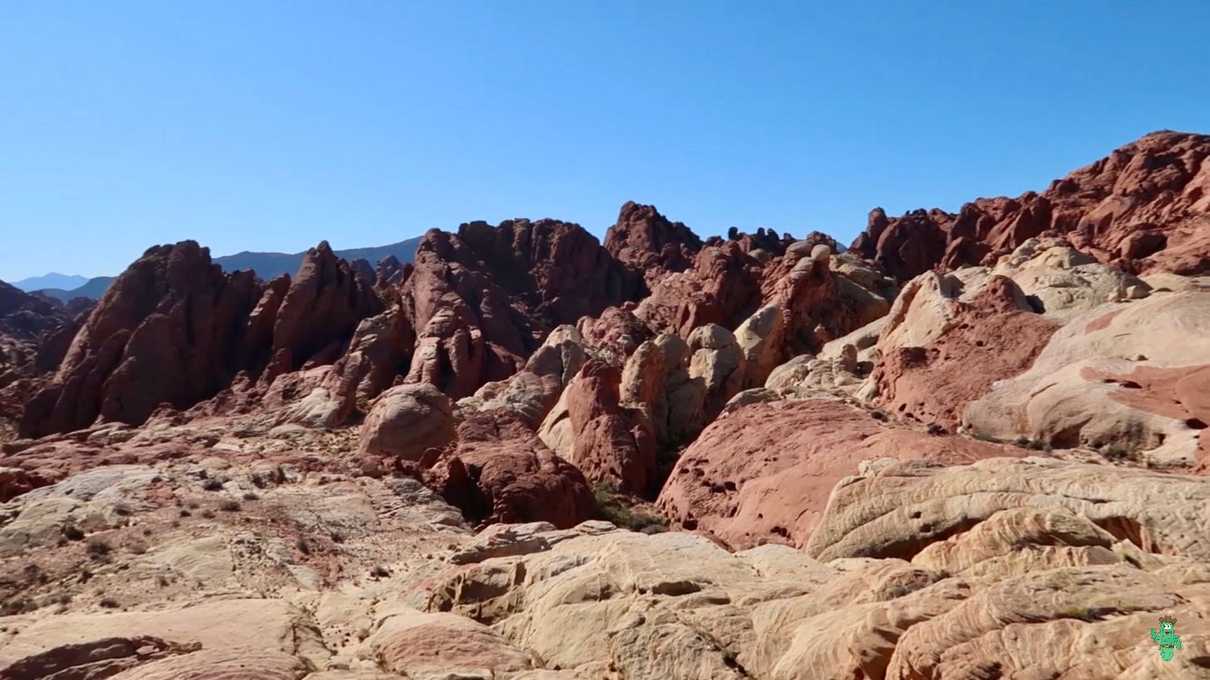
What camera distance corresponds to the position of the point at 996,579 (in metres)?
8.95

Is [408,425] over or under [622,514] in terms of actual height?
over

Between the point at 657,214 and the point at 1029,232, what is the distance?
152 feet

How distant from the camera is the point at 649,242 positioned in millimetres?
100562

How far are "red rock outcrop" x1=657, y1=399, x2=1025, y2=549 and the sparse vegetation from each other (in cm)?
63

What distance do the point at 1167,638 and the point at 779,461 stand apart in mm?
15213

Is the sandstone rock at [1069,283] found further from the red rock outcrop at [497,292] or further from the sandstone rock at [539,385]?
the red rock outcrop at [497,292]

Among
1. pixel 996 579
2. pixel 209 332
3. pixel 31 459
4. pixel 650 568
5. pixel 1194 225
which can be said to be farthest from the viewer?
pixel 209 332

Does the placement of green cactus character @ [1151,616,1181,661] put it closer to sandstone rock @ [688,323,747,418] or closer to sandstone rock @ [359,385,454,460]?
sandstone rock @ [359,385,454,460]

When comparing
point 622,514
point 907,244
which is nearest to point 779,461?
point 622,514

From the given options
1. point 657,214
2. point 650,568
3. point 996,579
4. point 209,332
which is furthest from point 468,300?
point 996,579

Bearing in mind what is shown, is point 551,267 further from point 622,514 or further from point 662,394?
point 622,514

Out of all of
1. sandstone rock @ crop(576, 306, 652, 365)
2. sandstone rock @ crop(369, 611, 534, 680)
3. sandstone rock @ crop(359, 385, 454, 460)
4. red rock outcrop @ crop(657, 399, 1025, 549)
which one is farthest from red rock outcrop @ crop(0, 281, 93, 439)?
sandstone rock @ crop(369, 611, 534, 680)

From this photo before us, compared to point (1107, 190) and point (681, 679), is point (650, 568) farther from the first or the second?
point (1107, 190)

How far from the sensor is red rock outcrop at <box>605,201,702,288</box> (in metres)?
92.6
